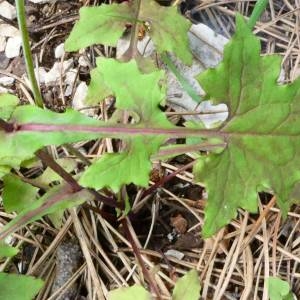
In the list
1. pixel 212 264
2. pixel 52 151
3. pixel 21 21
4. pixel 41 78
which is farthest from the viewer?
pixel 41 78

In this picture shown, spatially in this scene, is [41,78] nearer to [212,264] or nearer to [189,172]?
[189,172]

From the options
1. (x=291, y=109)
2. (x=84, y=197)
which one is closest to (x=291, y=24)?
(x=291, y=109)

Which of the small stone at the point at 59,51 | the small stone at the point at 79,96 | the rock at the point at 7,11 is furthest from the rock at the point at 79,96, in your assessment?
the rock at the point at 7,11

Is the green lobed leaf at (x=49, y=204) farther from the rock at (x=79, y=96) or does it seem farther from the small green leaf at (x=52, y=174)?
the rock at (x=79, y=96)

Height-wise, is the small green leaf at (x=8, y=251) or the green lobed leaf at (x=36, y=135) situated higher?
the green lobed leaf at (x=36, y=135)

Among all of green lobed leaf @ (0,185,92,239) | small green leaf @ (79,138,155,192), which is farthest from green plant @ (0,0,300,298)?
green lobed leaf @ (0,185,92,239)

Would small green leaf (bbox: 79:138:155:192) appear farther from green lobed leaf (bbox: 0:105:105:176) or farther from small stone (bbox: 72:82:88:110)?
small stone (bbox: 72:82:88:110)
